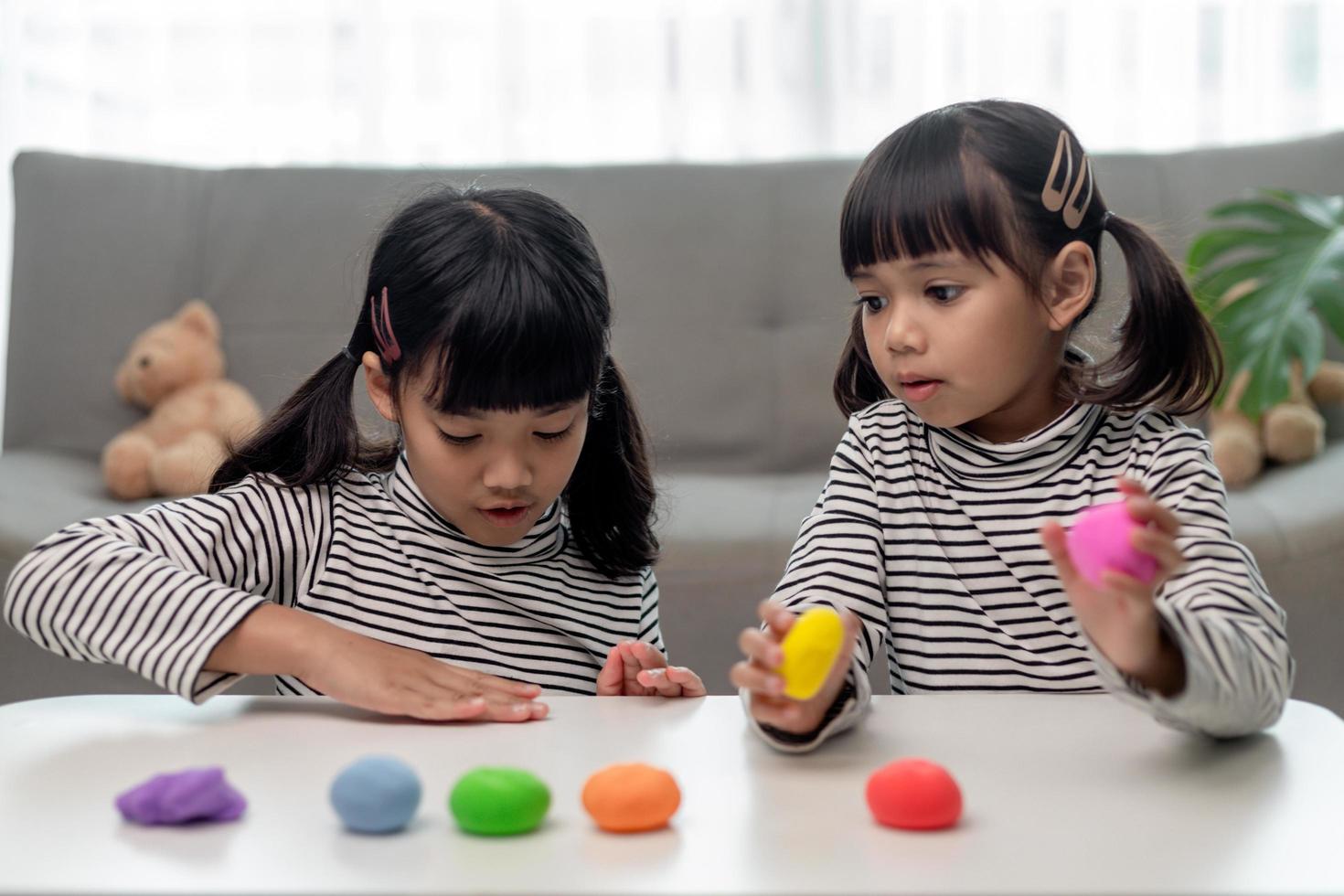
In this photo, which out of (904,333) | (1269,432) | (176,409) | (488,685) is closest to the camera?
(488,685)

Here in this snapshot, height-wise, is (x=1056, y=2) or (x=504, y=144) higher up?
(x=1056, y=2)

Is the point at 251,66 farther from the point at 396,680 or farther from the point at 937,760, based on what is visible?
the point at 937,760

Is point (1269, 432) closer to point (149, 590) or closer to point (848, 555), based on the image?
point (848, 555)

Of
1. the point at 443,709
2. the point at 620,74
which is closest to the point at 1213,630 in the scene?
the point at 443,709

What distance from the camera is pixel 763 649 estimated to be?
0.71 metres

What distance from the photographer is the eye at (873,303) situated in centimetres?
99

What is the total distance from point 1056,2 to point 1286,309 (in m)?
1.22

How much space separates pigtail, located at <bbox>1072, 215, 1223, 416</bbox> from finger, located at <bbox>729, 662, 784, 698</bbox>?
406 mm

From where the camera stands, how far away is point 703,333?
7.65 feet

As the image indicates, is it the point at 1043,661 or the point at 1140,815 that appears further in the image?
the point at 1043,661

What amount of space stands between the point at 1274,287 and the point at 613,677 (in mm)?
1492

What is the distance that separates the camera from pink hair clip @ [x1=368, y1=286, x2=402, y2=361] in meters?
1.02

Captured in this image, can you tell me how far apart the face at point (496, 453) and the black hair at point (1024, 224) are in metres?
0.25

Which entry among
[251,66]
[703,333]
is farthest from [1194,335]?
[251,66]
